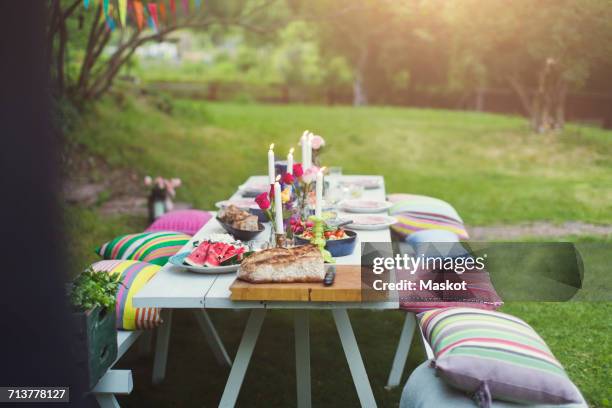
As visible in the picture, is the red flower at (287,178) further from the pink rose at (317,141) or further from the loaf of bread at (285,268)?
Result: the pink rose at (317,141)

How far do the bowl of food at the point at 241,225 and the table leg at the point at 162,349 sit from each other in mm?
464

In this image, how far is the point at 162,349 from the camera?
9.70 feet

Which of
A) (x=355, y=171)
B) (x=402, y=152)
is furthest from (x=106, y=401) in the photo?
(x=402, y=152)

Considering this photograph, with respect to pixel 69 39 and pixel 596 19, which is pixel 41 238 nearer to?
pixel 596 19

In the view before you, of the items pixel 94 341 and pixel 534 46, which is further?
pixel 534 46

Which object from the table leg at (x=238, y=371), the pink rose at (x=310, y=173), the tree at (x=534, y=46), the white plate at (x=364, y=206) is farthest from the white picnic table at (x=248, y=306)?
the tree at (x=534, y=46)

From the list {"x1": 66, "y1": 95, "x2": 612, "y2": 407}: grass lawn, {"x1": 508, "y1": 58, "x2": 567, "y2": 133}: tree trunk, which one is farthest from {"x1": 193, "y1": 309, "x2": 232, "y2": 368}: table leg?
{"x1": 508, "y1": 58, "x2": 567, "y2": 133}: tree trunk

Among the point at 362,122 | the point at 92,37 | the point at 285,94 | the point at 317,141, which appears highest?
the point at 92,37

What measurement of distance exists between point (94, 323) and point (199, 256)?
396 millimetres

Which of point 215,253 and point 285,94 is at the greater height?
point 215,253

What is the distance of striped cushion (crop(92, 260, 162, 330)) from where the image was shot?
244 cm

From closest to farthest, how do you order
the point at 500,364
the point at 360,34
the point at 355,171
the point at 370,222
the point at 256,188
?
the point at 500,364 → the point at 370,222 → the point at 256,188 → the point at 355,171 → the point at 360,34

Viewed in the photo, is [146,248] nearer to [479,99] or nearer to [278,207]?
[278,207]

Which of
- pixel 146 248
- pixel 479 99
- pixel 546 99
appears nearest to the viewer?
pixel 146 248
